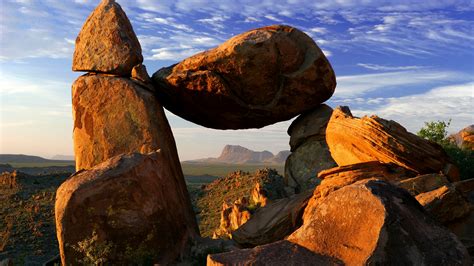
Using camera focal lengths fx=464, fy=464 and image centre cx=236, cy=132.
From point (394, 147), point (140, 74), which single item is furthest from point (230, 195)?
point (394, 147)

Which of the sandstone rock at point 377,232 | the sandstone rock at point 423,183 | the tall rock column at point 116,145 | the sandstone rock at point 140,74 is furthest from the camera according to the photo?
the sandstone rock at point 140,74

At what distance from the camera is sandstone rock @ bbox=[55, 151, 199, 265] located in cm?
1527

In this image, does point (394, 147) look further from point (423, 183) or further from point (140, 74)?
point (140, 74)

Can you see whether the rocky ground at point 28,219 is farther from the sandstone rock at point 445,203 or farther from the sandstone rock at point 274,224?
the sandstone rock at point 445,203

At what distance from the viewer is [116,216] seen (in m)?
15.5

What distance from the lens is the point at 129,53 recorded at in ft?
68.5

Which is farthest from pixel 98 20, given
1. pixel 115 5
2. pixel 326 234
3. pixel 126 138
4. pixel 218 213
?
pixel 218 213

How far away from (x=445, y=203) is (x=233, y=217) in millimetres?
19993

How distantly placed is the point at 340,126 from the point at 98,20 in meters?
12.1

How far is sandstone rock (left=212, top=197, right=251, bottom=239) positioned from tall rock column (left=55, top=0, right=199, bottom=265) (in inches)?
424

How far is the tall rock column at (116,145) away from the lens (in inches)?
606

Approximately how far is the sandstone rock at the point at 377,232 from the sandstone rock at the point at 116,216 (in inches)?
331

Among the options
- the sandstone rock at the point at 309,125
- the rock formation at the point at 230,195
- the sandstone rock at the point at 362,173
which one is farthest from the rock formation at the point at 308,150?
the rock formation at the point at 230,195

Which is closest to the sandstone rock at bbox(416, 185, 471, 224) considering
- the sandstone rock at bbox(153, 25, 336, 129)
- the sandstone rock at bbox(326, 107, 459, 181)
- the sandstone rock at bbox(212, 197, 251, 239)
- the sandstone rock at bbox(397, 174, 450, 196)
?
the sandstone rock at bbox(397, 174, 450, 196)
